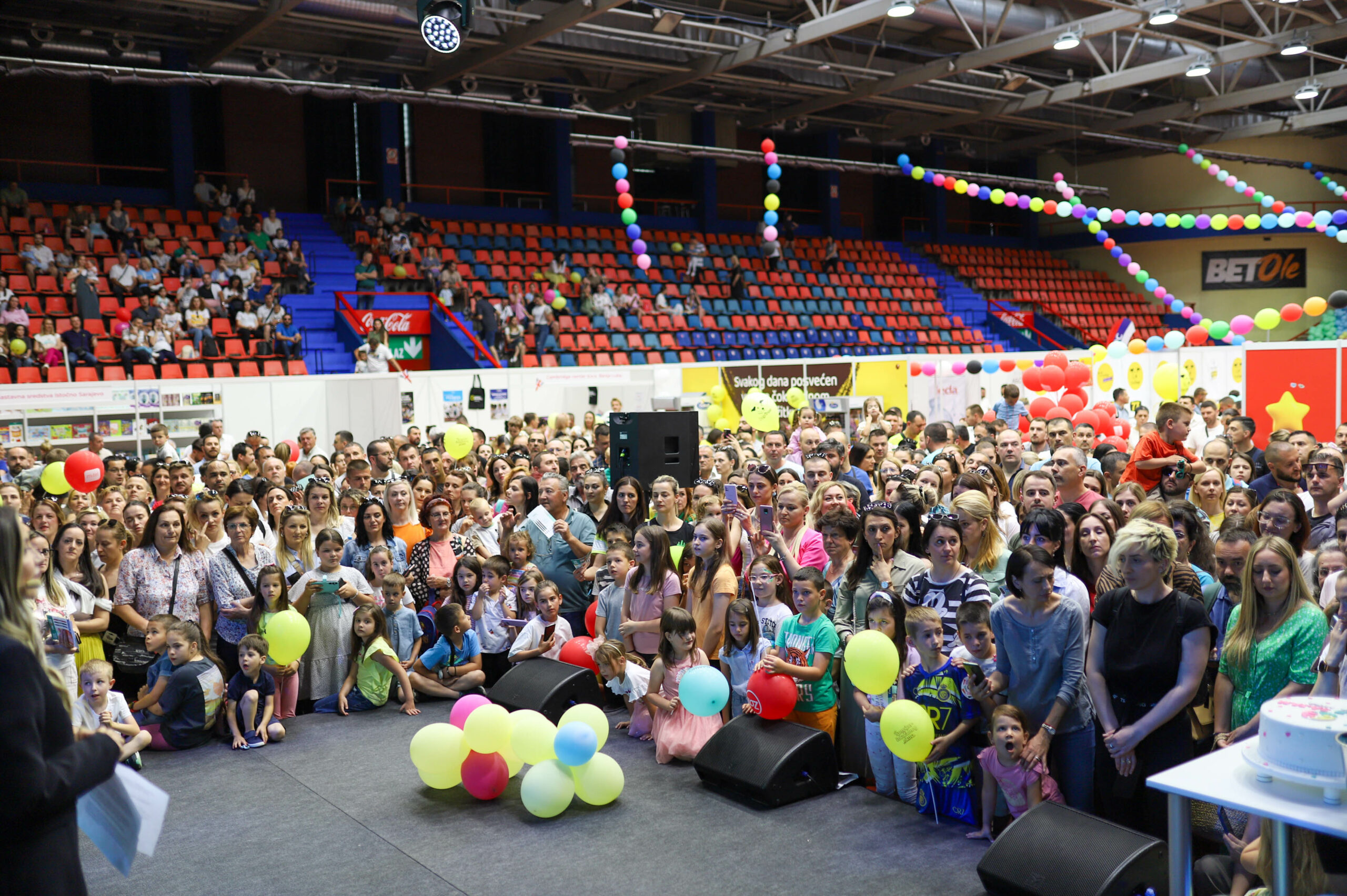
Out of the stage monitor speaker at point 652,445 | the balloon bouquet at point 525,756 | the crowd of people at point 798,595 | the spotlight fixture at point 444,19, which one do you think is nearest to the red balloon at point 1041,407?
the crowd of people at point 798,595

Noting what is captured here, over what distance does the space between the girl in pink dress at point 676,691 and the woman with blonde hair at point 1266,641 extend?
7.91 feet

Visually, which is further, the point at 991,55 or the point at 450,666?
the point at 991,55

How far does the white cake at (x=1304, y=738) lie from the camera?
2533mm

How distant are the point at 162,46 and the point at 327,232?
3809 mm

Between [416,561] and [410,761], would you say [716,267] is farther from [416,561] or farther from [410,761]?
[410,761]

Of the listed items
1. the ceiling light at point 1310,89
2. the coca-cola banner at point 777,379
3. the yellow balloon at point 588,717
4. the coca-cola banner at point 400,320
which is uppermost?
the ceiling light at point 1310,89

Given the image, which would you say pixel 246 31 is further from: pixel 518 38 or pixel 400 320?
pixel 400 320

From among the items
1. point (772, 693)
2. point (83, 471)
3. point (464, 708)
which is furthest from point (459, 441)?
point (772, 693)

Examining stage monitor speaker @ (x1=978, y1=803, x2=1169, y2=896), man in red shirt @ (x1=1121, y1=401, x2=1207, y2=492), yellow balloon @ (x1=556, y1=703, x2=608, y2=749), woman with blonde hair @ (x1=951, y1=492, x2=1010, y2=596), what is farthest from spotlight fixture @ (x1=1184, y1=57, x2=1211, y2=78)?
stage monitor speaker @ (x1=978, y1=803, x2=1169, y2=896)

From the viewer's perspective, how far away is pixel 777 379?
1484 cm

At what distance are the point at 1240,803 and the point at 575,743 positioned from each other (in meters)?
2.76

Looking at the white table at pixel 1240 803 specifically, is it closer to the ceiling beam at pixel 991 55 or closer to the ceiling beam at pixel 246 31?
the ceiling beam at pixel 246 31

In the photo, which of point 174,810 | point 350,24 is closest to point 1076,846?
point 174,810

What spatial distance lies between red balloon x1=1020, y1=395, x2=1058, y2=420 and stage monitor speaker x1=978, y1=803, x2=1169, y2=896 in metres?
8.28
